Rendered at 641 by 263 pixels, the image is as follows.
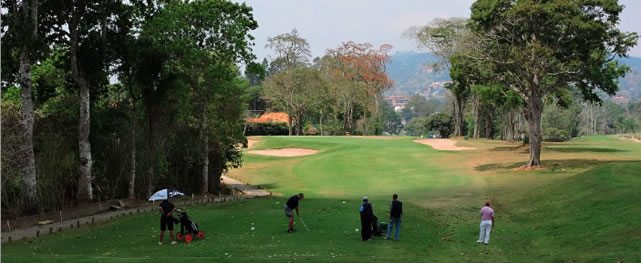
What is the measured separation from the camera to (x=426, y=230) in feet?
82.9

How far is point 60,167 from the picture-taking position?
1201 inches

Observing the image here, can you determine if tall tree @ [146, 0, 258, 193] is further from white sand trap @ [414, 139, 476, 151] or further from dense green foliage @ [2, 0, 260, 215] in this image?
white sand trap @ [414, 139, 476, 151]

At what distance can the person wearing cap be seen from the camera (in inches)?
819

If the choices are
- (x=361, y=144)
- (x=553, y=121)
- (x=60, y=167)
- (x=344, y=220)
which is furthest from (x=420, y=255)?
(x=553, y=121)

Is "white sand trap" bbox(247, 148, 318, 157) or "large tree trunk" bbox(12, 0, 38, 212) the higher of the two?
"large tree trunk" bbox(12, 0, 38, 212)

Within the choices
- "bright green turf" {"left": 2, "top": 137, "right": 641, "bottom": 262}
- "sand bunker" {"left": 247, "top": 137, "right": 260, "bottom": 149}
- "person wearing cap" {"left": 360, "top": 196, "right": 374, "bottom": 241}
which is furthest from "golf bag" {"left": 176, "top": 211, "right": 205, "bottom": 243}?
"sand bunker" {"left": 247, "top": 137, "right": 260, "bottom": 149}

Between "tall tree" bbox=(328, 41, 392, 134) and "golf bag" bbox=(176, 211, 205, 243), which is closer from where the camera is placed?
"golf bag" bbox=(176, 211, 205, 243)

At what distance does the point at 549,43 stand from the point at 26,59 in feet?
122

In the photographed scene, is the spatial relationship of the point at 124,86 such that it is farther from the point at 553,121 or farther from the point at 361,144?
the point at 553,121

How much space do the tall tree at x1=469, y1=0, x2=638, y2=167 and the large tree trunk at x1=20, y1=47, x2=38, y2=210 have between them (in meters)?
32.8

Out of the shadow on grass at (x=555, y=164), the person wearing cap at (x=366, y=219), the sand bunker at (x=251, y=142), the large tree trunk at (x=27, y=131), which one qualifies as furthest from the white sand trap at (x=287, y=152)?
the person wearing cap at (x=366, y=219)

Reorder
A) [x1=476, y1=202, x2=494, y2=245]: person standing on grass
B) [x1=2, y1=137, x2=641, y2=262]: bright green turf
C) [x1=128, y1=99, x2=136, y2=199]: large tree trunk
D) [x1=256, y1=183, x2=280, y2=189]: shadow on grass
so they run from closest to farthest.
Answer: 1. [x1=2, y1=137, x2=641, y2=262]: bright green turf
2. [x1=476, y1=202, x2=494, y2=245]: person standing on grass
3. [x1=128, y1=99, x2=136, y2=199]: large tree trunk
4. [x1=256, y1=183, x2=280, y2=189]: shadow on grass

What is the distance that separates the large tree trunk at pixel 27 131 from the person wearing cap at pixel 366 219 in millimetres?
16214

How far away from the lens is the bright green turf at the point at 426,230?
58.4 feet
